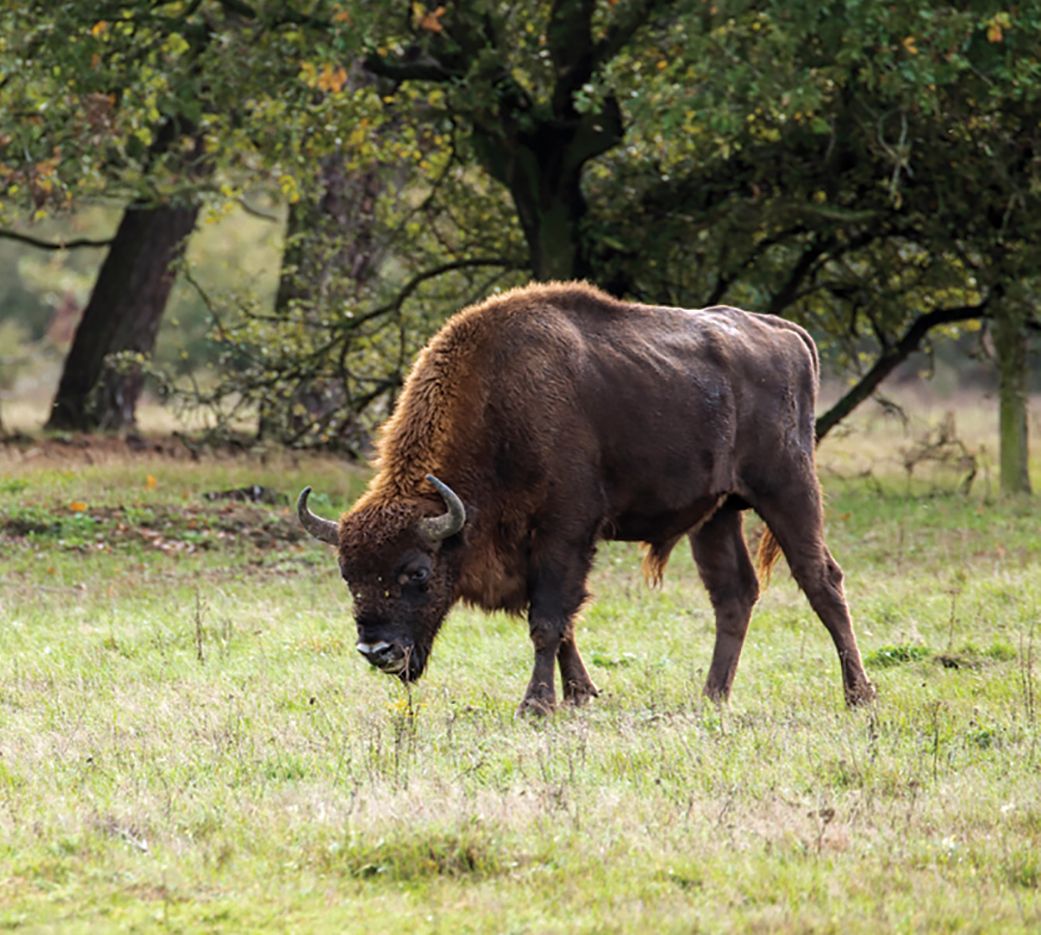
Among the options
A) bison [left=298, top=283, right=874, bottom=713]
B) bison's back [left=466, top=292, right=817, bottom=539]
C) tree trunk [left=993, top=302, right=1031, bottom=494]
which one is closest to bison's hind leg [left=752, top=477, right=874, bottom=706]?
bison [left=298, top=283, right=874, bottom=713]

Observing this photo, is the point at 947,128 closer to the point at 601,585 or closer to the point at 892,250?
the point at 892,250

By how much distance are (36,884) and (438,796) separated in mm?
1684

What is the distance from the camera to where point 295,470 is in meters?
20.2

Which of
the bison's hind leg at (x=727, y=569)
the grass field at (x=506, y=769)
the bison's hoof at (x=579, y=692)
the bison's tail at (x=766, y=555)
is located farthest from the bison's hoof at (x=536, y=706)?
the bison's tail at (x=766, y=555)

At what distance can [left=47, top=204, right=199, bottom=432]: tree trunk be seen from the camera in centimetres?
2448

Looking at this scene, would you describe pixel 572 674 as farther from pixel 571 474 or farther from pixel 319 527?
pixel 319 527

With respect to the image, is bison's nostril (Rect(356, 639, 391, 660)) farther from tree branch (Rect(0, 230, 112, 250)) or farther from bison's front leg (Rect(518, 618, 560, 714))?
tree branch (Rect(0, 230, 112, 250))

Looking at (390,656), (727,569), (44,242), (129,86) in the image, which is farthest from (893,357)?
(390,656)

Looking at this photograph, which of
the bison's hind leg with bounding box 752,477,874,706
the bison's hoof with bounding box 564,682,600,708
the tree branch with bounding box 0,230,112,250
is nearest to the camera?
the bison's hoof with bounding box 564,682,600,708

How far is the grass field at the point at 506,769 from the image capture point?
6.13m

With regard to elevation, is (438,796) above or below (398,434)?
below

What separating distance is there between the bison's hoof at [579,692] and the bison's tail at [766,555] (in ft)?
4.84

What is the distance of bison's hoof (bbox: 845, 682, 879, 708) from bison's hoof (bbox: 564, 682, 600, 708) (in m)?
1.42

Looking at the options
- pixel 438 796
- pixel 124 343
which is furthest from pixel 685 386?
pixel 124 343
